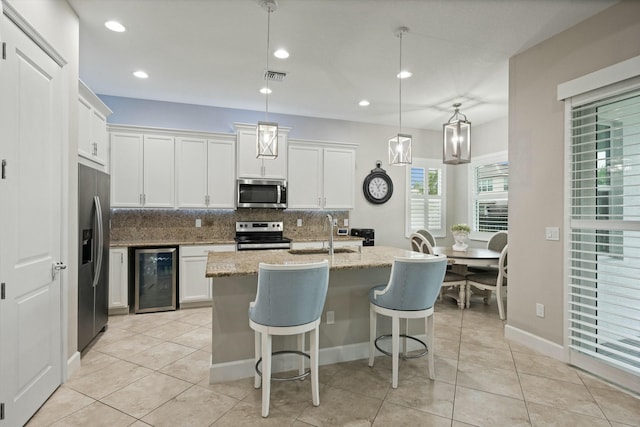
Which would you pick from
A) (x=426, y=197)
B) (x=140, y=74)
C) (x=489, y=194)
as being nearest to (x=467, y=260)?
(x=489, y=194)

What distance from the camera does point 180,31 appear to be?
2.90 m

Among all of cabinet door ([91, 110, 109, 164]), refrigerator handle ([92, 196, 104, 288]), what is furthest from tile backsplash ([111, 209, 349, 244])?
cabinet door ([91, 110, 109, 164])

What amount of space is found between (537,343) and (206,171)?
4398 mm

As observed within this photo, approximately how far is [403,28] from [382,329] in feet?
8.81

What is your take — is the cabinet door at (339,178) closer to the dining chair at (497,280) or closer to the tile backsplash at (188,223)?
the tile backsplash at (188,223)

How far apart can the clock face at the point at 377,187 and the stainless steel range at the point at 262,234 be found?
5.65 feet

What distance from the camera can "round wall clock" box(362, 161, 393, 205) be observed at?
19.1 ft

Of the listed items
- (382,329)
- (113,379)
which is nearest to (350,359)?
(382,329)

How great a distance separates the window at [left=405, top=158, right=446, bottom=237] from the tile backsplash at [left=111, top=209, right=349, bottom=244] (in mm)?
1941

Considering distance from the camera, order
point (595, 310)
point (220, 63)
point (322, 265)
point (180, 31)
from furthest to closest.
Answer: point (220, 63) < point (180, 31) < point (595, 310) < point (322, 265)

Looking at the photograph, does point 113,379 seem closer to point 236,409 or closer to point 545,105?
point 236,409

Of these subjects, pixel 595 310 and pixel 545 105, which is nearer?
pixel 595 310

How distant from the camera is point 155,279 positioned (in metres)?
4.15

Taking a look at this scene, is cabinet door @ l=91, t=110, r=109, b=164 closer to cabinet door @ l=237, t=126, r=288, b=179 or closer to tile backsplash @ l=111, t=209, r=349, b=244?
tile backsplash @ l=111, t=209, r=349, b=244
